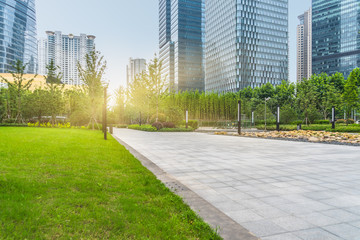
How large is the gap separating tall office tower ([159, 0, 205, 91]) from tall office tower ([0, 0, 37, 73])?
69.6 metres

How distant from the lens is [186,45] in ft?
421

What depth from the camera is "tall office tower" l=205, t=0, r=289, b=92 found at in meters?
100

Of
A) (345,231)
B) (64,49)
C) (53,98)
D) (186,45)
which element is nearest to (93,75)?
(53,98)

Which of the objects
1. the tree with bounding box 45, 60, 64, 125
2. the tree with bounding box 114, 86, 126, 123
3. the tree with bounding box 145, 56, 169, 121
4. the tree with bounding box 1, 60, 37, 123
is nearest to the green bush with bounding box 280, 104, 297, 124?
the tree with bounding box 145, 56, 169, 121

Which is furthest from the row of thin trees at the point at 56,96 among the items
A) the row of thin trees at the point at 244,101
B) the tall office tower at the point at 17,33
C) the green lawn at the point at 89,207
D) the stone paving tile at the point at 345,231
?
the tall office tower at the point at 17,33

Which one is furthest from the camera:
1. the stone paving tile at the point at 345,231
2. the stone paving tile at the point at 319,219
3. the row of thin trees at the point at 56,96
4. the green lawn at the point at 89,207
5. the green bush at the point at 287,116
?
the green bush at the point at 287,116

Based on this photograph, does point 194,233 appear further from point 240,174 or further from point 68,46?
point 68,46

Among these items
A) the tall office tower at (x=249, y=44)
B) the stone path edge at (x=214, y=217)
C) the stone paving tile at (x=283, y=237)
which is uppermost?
the tall office tower at (x=249, y=44)

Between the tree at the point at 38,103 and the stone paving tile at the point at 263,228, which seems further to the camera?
the tree at the point at 38,103

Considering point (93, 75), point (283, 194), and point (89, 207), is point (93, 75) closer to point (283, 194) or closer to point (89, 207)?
point (89, 207)

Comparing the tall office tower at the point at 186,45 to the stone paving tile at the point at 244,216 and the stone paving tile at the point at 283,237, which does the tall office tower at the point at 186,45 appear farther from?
the stone paving tile at the point at 283,237

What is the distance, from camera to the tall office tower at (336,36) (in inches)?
4751

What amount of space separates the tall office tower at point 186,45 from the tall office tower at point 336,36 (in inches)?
2701

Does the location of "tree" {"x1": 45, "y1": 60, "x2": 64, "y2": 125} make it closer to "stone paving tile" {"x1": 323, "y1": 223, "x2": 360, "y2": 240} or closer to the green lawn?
the green lawn
